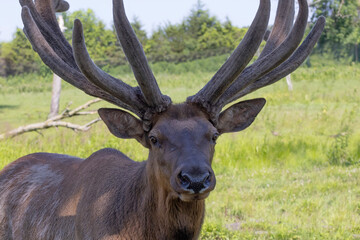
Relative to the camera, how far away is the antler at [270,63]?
3254mm

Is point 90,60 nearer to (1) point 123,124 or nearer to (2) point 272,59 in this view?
(1) point 123,124

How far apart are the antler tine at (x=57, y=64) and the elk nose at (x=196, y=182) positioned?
1119mm

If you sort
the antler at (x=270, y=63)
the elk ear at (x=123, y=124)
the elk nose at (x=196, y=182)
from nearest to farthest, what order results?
the elk nose at (x=196, y=182) → the antler at (x=270, y=63) → the elk ear at (x=123, y=124)

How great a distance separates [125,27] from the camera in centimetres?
308

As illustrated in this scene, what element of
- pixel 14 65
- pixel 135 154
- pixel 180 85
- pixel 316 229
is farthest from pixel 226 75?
pixel 14 65

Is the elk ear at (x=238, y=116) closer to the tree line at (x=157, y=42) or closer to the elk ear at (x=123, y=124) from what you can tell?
the elk ear at (x=123, y=124)

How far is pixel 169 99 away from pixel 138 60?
0.34 metres

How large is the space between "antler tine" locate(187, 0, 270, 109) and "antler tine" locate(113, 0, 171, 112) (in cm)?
24

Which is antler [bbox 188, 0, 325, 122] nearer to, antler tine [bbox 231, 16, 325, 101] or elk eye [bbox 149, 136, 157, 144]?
antler tine [bbox 231, 16, 325, 101]

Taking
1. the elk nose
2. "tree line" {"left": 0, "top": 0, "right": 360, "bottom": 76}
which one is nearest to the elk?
the elk nose

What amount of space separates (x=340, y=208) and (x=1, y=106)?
63.3 feet

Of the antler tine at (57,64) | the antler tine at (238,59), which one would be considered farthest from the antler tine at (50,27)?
the antler tine at (238,59)

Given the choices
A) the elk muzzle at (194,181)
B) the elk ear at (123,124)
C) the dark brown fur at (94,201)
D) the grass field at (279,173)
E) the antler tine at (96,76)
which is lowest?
the grass field at (279,173)

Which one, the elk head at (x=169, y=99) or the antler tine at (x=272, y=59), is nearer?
the elk head at (x=169, y=99)
